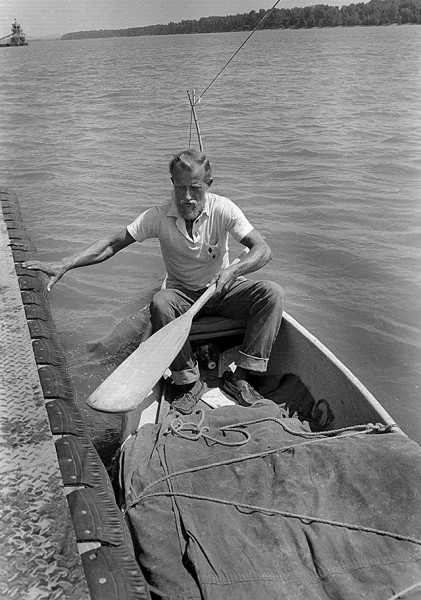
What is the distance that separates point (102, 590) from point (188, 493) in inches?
30.4

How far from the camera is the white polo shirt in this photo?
4027 millimetres

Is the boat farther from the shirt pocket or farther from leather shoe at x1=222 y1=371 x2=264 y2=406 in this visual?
the shirt pocket

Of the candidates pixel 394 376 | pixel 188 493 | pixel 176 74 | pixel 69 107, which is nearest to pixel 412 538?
pixel 188 493

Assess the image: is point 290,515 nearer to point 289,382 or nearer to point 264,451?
point 264,451

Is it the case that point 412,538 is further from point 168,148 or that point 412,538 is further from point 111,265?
point 168,148

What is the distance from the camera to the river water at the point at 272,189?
20.0 ft

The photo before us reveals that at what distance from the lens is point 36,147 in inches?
600

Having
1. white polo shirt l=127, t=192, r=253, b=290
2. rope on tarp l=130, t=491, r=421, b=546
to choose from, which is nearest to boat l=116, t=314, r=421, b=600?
rope on tarp l=130, t=491, r=421, b=546

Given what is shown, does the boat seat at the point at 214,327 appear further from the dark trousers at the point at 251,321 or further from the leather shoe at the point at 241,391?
the leather shoe at the point at 241,391

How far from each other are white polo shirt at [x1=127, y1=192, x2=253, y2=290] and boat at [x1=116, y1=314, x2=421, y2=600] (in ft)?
3.67

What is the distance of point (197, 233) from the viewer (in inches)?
159

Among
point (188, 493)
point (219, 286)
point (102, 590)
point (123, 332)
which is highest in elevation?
point (219, 286)

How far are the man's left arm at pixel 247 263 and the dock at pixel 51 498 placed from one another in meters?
1.06

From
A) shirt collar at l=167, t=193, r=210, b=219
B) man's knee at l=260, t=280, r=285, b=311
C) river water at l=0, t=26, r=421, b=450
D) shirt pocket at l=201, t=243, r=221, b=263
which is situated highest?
shirt collar at l=167, t=193, r=210, b=219
